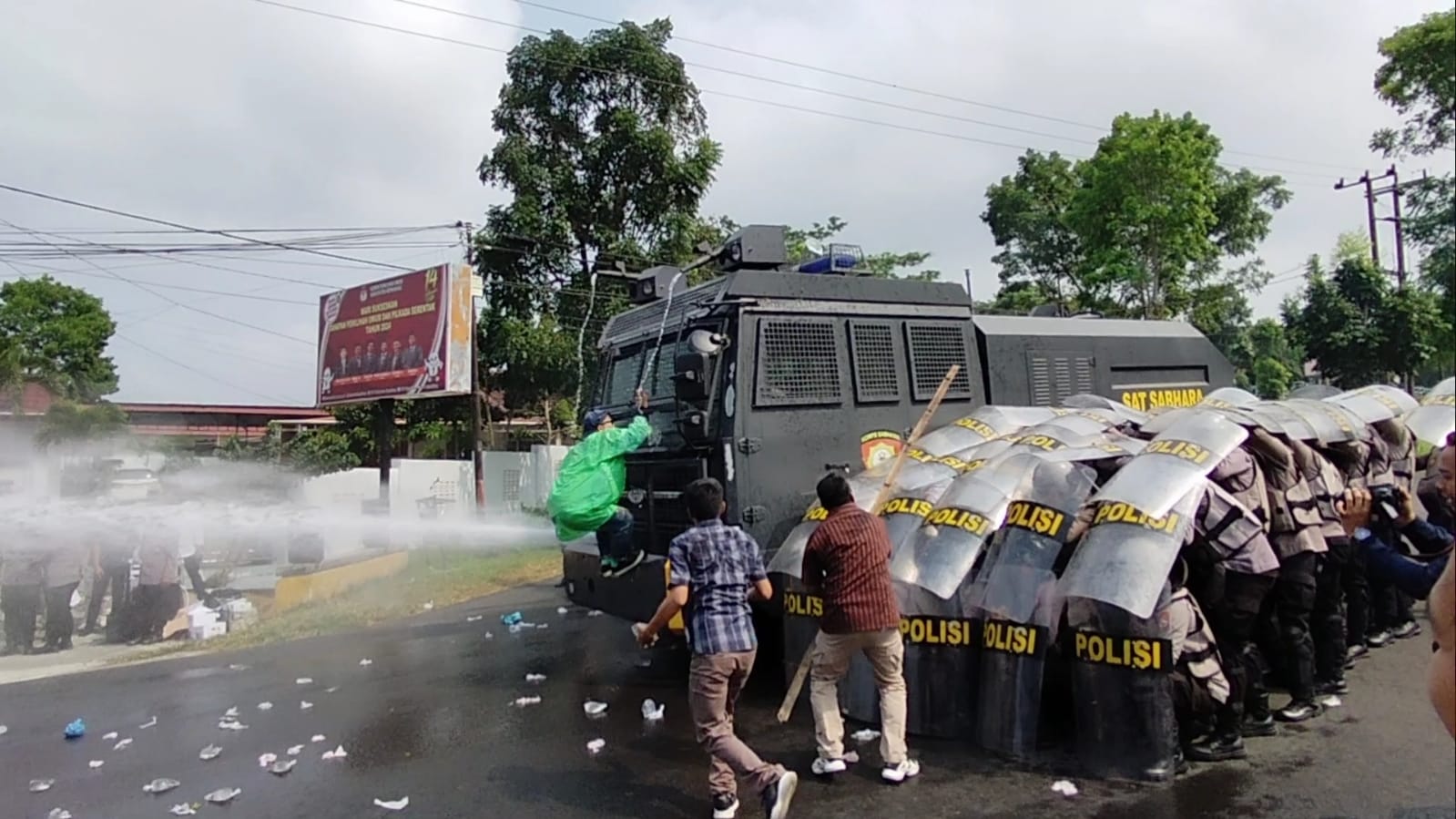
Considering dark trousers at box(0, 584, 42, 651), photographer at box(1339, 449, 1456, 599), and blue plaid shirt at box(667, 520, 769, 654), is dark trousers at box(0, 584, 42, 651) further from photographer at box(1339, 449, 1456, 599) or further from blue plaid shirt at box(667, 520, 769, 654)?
photographer at box(1339, 449, 1456, 599)

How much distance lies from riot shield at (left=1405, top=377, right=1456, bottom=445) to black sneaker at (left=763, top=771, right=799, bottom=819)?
326 centimetres

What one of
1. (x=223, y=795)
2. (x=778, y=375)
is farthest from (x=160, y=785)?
(x=778, y=375)

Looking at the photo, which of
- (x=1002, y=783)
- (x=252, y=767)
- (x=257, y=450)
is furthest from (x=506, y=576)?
(x=257, y=450)

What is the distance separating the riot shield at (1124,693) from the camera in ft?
15.5

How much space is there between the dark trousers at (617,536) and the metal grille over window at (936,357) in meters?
2.45

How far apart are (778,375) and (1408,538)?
3752 mm

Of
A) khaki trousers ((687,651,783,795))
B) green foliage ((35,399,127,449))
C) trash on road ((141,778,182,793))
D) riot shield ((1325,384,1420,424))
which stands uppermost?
green foliage ((35,399,127,449))

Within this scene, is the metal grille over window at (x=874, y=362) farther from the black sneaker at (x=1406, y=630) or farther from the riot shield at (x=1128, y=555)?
the black sneaker at (x=1406, y=630)

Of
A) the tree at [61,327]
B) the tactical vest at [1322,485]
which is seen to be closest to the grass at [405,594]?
the tactical vest at [1322,485]

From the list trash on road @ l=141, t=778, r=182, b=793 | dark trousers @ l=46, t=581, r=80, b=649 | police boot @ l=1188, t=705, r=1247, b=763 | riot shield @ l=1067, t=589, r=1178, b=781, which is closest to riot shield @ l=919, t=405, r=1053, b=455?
riot shield @ l=1067, t=589, r=1178, b=781

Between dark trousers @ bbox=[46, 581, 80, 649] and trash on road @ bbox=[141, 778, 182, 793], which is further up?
dark trousers @ bbox=[46, 581, 80, 649]

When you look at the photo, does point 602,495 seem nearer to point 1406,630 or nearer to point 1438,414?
point 1438,414

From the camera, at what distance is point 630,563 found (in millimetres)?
7051

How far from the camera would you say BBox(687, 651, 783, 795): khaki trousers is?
15.1 ft
